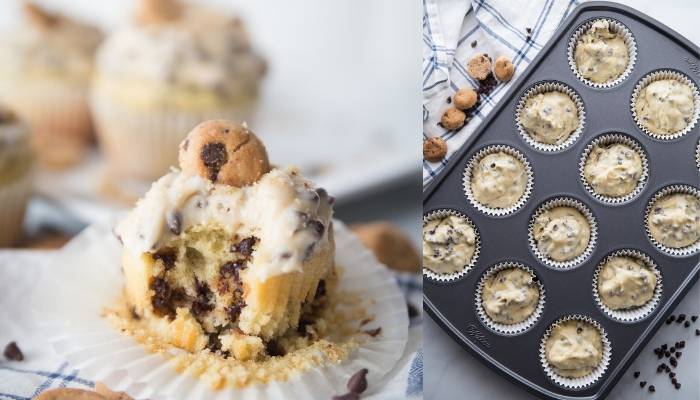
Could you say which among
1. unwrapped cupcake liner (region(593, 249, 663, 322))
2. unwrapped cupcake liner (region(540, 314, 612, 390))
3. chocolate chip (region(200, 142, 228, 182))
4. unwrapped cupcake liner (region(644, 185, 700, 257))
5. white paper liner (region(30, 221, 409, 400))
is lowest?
white paper liner (region(30, 221, 409, 400))

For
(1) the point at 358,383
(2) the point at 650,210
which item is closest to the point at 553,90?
(2) the point at 650,210

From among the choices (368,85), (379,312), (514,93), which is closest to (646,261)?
(514,93)

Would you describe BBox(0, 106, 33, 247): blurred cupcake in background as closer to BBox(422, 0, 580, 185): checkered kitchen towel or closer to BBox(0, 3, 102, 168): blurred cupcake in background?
BBox(0, 3, 102, 168): blurred cupcake in background

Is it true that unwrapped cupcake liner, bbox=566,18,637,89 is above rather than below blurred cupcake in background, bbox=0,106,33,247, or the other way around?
above

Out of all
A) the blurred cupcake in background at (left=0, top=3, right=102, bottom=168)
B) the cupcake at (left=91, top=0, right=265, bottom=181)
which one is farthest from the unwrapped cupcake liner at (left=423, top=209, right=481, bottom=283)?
the blurred cupcake in background at (left=0, top=3, right=102, bottom=168)

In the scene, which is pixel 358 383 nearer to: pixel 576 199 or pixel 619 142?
pixel 576 199
